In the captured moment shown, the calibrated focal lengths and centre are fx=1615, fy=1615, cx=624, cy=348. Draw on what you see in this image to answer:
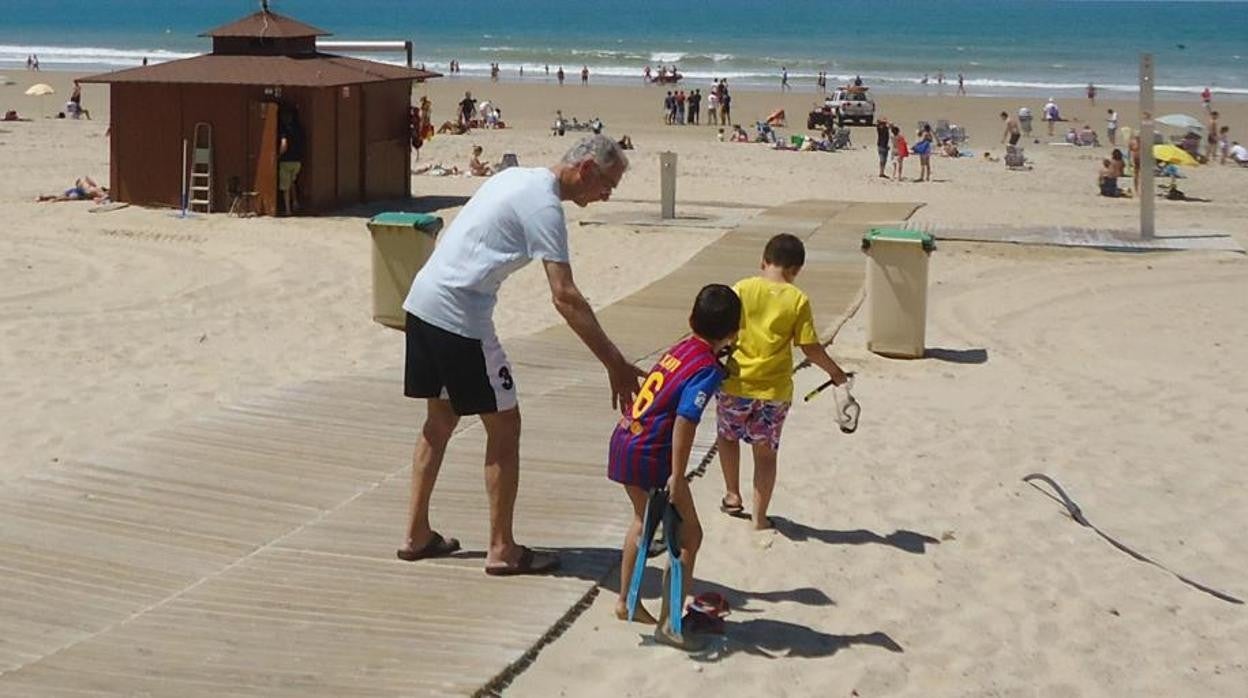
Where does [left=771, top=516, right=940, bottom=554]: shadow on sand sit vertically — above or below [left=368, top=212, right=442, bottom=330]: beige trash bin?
below

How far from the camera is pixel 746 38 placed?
97125 millimetres

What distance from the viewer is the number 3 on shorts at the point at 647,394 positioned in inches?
213

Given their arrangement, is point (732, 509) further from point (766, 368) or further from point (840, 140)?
point (840, 140)

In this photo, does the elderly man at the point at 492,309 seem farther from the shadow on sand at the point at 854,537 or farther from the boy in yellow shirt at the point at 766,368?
the shadow on sand at the point at 854,537

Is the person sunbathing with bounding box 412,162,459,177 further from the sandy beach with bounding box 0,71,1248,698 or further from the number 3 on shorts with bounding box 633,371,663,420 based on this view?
the number 3 on shorts with bounding box 633,371,663,420

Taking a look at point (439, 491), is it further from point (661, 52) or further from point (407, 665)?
point (661, 52)

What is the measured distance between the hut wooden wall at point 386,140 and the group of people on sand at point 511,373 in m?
14.1

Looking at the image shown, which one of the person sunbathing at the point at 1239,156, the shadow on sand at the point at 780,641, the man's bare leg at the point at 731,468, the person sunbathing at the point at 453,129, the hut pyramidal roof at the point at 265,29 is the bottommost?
the shadow on sand at the point at 780,641

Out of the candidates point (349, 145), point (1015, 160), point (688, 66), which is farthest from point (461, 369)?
point (688, 66)

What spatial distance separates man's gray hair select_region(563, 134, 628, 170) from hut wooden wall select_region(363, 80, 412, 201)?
14339 millimetres

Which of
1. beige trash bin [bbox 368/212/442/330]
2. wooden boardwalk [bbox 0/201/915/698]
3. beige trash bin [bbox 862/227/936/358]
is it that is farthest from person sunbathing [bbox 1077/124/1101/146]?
wooden boardwalk [bbox 0/201/915/698]

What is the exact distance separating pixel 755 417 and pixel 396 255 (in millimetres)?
5834

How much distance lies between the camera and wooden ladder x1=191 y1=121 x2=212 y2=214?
18.7 m

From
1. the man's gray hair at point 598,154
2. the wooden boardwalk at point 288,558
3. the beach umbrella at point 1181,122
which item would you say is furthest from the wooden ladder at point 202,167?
the beach umbrella at point 1181,122
